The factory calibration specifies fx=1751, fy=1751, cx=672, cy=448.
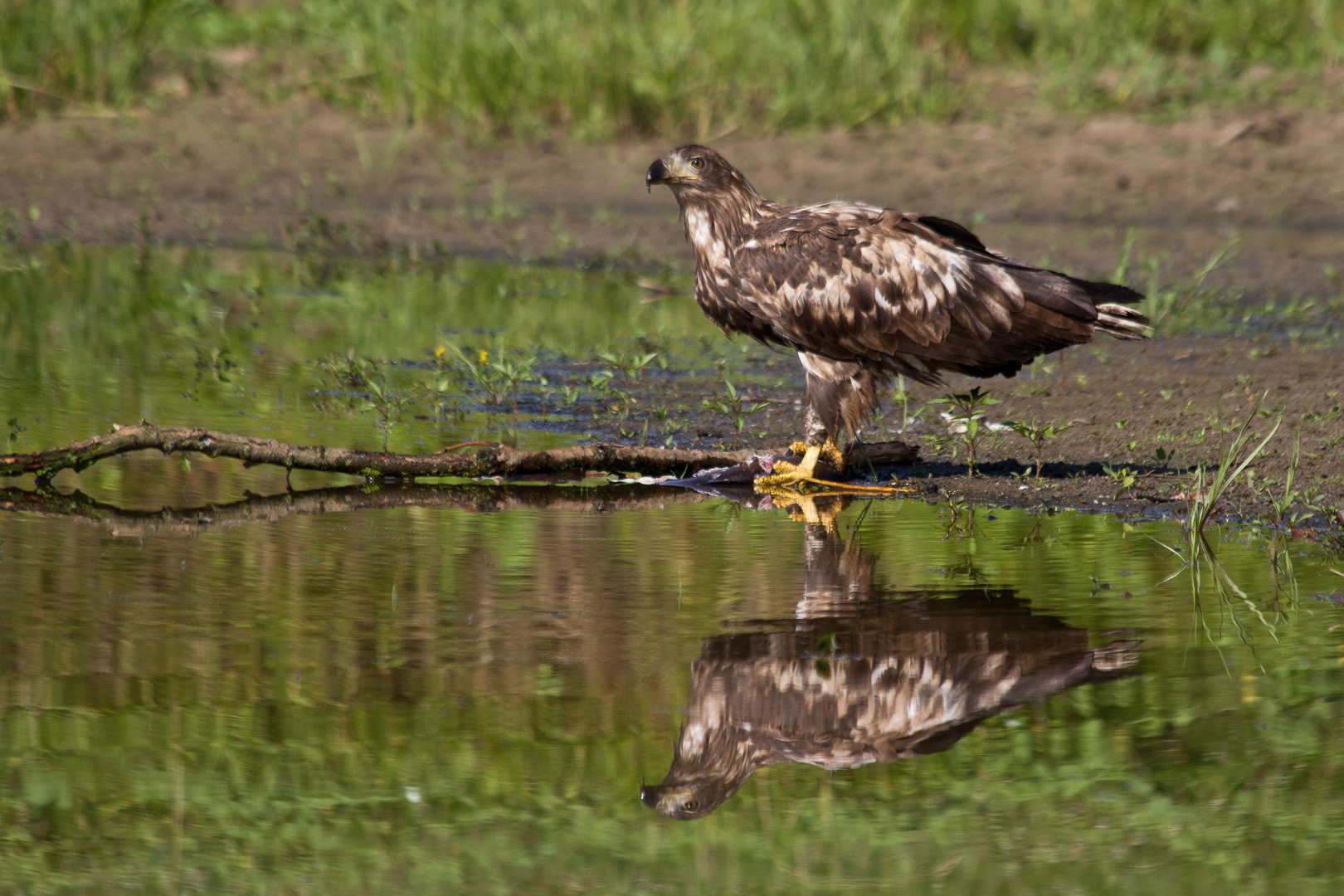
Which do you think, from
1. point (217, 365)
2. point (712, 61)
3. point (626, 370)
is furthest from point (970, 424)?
point (712, 61)

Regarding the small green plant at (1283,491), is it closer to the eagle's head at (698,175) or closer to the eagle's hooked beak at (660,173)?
the eagle's head at (698,175)

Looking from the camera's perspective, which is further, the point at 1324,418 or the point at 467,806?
the point at 1324,418

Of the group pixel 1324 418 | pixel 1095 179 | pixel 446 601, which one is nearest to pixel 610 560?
pixel 446 601

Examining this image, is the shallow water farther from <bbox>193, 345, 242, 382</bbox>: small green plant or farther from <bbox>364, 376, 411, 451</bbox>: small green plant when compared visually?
<bbox>193, 345, 242, 382</bbox>: small green plant

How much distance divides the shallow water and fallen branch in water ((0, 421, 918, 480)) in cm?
11

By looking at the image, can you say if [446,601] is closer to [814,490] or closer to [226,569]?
[226,569]

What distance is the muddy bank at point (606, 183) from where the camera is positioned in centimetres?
1318

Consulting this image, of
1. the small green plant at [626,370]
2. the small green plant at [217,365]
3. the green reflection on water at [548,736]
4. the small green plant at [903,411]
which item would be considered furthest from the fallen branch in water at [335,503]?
the small green plant at [217,365]

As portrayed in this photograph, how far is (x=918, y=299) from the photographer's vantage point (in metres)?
6.57

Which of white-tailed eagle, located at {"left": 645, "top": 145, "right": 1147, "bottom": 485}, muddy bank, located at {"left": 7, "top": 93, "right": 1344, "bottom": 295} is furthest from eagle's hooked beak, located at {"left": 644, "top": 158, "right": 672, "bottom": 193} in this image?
muddy bank, located at {"left": 7, "top": 93, "right": 1344, "bottom": 295}

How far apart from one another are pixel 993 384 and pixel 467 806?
5.77m

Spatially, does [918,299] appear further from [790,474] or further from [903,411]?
[903,411]

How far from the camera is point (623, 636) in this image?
15.0 ft

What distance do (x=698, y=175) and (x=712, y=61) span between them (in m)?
8.27
